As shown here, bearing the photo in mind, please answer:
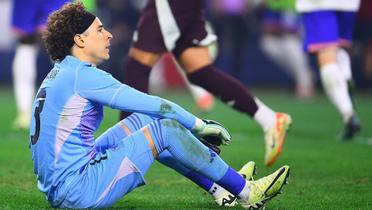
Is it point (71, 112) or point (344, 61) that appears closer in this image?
point (71, 112)

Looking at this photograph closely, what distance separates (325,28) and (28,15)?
344 centimetres

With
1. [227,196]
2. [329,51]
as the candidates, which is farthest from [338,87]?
[227,196]

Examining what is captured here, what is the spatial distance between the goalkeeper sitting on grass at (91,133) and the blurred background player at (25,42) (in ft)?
18.3

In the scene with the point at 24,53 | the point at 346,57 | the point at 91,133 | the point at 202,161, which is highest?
the point at 91,133

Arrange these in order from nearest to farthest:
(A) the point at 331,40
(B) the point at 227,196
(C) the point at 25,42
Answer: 1. (B) the point at 227,196
2. (A) the point at 331,40
3. (C) the point at 25,42

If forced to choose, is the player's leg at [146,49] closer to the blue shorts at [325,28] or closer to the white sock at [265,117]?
the white sock at [265,117]

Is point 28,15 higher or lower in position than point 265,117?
lower

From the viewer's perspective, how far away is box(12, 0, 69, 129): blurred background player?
35.6 ft

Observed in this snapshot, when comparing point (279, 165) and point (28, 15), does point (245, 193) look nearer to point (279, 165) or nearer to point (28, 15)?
point (279, 165)

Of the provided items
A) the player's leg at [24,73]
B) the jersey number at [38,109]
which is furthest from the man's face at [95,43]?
the player's leg at [24,73]

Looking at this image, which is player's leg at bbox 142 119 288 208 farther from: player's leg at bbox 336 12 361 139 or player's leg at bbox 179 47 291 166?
player's leg at bbox 336 12 361 139

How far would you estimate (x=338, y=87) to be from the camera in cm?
955

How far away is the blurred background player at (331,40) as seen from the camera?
374 inches

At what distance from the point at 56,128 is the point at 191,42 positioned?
9.54 feet
